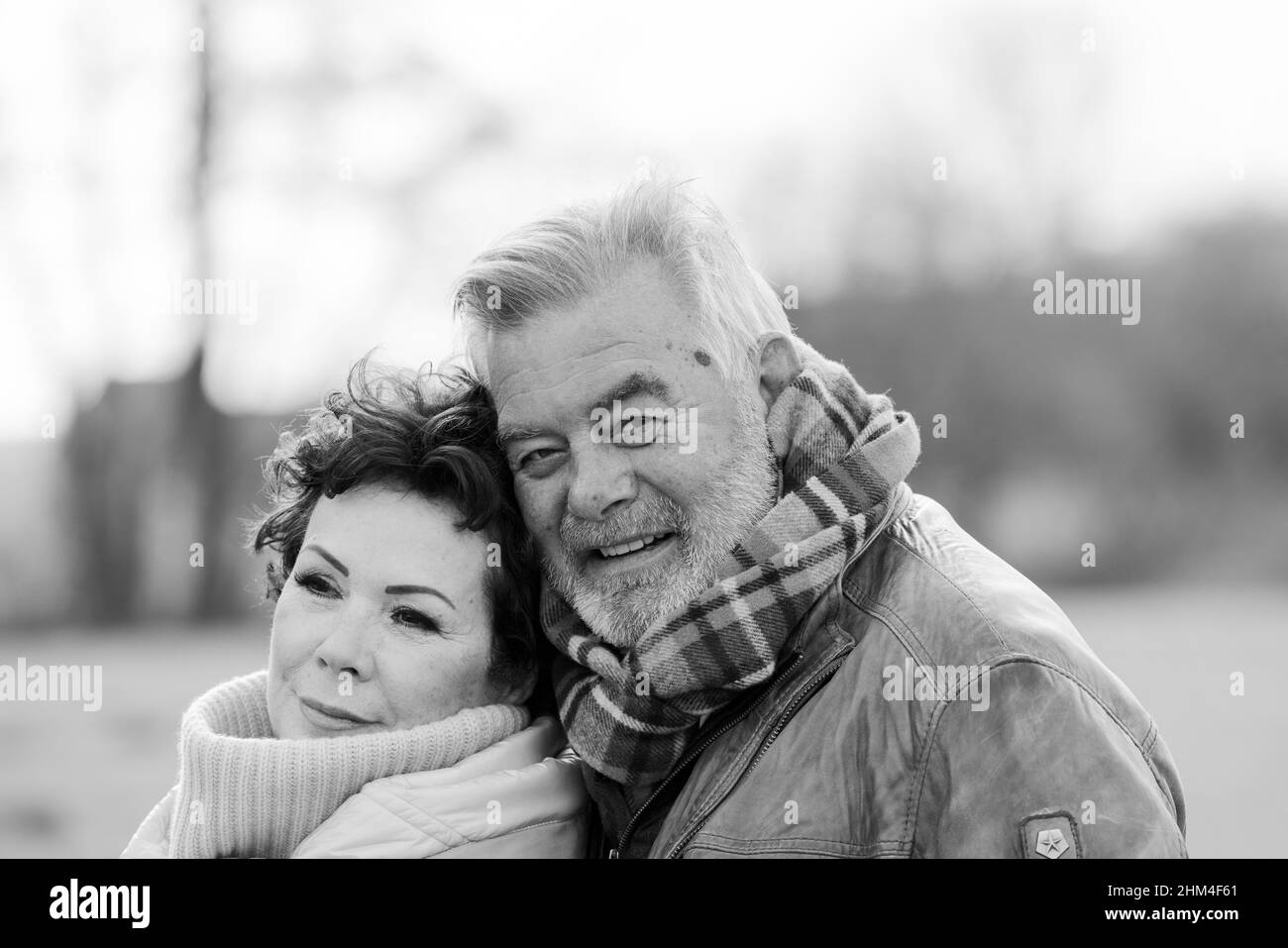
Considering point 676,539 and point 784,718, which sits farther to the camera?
point 676,539

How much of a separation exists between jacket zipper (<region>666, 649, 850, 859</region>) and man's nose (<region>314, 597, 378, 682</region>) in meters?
0.67

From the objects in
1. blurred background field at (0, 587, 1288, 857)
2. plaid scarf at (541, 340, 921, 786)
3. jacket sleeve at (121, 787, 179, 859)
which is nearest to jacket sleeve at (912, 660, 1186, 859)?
plaid scarf at (541, 340, 921, 786)

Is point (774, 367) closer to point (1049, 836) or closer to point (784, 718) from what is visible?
point (784, 718)

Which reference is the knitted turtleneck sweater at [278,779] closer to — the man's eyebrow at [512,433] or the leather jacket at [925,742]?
the leather jacket at [925,742]

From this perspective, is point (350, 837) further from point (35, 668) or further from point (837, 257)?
point (837, 257)

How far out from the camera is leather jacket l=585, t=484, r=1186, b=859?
1.89 m

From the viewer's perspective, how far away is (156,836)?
8.45ft

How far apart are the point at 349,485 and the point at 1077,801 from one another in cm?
146

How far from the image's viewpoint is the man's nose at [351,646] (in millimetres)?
2346

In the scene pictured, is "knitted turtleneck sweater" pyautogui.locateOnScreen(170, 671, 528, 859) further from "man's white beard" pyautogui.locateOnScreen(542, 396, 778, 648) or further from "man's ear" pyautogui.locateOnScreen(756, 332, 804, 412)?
"man's ear" pyautogui.locateOnScreen(756, 332, 804, 412)

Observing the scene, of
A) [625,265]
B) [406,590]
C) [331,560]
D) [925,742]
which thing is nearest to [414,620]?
[406,590]

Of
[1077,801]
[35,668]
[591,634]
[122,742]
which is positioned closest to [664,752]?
[591,634]

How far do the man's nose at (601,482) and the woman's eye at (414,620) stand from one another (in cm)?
35

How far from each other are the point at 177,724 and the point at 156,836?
8.16 metres
